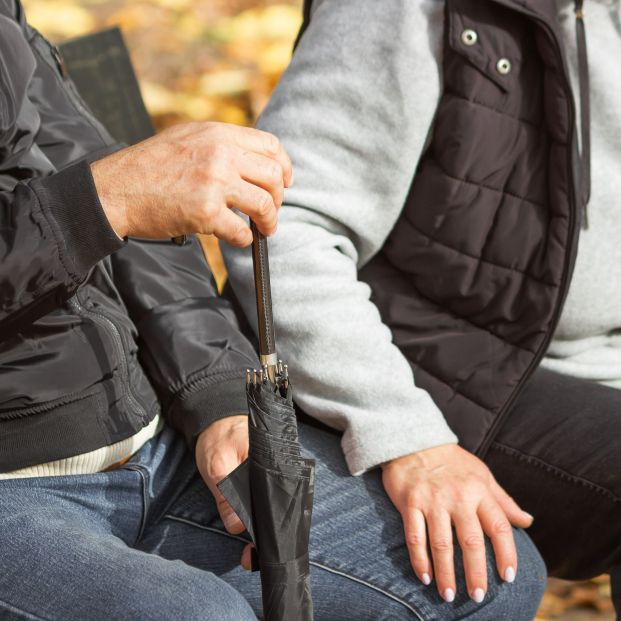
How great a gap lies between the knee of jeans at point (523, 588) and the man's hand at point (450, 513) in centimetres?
3

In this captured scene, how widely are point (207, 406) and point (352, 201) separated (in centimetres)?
44

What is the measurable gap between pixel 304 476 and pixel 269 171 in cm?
42

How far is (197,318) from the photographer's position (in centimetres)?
168

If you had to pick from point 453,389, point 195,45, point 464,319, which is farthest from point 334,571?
point 195,45

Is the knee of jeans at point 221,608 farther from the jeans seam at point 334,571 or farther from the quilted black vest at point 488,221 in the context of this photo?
the quilted black vest at point 488,221

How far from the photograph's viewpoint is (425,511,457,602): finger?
149 cm

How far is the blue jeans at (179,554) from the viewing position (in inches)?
49.5

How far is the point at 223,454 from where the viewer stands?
155cm

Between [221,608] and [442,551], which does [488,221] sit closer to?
[442,551]

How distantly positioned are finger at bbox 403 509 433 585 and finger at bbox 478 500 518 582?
0.33 feet

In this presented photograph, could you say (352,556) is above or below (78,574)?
below

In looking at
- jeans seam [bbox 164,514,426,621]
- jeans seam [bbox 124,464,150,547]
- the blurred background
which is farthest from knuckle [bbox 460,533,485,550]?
the blurred background

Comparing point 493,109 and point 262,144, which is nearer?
point 262,144

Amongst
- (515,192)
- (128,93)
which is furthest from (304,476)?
(128,93)
